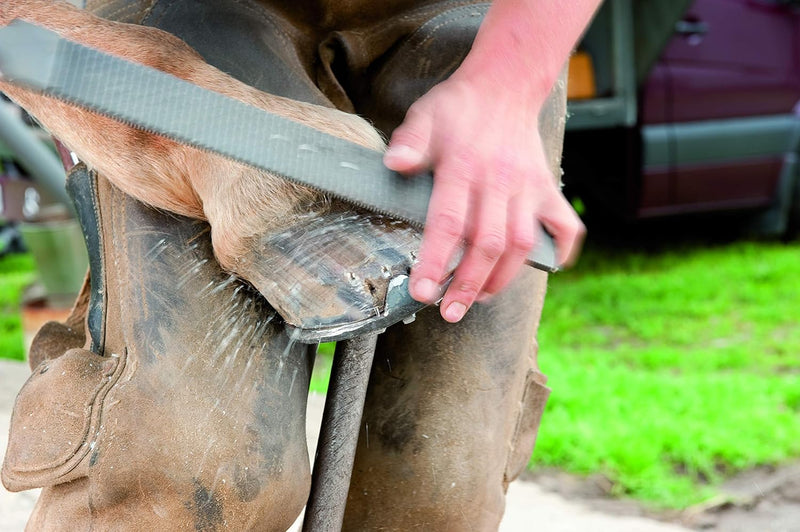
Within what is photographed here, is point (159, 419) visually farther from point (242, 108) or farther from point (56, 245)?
point (56, 245)

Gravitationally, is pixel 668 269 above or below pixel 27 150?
below

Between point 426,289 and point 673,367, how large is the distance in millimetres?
3400

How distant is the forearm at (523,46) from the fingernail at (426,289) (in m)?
0.23

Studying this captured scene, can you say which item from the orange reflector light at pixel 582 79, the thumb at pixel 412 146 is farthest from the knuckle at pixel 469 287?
the orange reflector light at pixel 582 79

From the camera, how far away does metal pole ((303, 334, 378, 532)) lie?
3.82ft

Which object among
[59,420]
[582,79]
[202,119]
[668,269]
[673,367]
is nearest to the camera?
[202,119]

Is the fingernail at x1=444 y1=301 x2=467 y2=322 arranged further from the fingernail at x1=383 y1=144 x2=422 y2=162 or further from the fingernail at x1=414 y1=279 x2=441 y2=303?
the fingernail at x1=383 y1=144 x2=422 y2=162

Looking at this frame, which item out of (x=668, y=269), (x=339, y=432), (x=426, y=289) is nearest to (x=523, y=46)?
(x=426, y=289)

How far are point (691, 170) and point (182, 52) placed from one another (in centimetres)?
476

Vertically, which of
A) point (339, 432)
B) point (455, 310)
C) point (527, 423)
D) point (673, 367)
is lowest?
point (673, 367)

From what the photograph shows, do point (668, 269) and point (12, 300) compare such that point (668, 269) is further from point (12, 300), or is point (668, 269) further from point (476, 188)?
point (476, 188)

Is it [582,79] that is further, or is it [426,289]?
[582,79]

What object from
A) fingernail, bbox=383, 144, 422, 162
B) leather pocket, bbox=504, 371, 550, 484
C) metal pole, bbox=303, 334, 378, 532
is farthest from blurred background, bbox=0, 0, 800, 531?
fingernail, bbox=383, 144, 422, 162

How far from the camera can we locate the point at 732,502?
2697 millimetres
